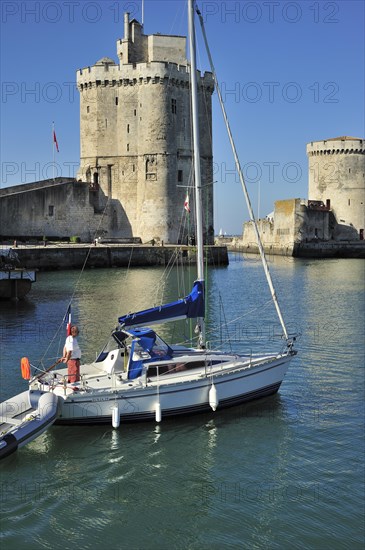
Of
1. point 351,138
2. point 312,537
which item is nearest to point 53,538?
point 312,537

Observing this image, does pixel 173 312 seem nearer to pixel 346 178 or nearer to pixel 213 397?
pixel 213 397

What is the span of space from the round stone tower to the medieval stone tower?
2495 cm

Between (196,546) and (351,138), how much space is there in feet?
237

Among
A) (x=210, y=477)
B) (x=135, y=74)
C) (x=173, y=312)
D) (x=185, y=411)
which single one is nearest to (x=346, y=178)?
(x=135, y=74)

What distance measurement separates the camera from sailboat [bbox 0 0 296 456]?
36.7 ft

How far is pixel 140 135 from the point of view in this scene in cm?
5212

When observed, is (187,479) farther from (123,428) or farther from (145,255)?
(145,255)

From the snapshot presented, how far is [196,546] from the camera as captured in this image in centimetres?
789

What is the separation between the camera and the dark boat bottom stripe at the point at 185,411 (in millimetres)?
11250

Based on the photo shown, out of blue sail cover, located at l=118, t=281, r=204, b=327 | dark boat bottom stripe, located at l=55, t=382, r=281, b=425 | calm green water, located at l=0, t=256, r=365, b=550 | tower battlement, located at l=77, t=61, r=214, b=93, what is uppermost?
tower battlement, located at l=77, t=61, r=214, b=93

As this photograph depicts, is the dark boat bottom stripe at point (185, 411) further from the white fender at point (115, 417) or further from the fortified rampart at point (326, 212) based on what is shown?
the fortified rampart at point (326, 212)

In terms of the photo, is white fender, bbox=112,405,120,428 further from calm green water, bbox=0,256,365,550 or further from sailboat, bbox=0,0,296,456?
calm green water, bbox=0,256,365,550

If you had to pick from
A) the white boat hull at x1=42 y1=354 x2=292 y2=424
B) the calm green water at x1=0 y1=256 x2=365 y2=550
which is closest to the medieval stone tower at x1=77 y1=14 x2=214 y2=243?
the calm green water at x1=0 y1=256 x2=365 y2=550

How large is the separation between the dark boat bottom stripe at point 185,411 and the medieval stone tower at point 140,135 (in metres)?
37.8
